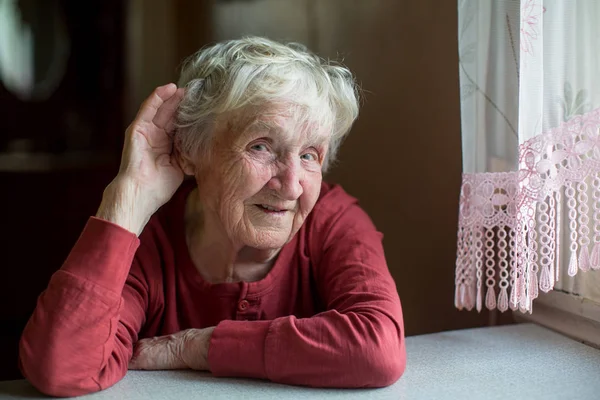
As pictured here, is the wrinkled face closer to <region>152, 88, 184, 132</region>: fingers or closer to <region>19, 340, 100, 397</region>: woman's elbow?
<region>152, 88, 184, 132</region>: fingers

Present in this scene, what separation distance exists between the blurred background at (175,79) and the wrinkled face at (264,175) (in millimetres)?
592

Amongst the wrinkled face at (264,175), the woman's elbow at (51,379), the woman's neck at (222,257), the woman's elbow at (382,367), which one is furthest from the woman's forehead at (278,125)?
the woman's elbow at (51,379)

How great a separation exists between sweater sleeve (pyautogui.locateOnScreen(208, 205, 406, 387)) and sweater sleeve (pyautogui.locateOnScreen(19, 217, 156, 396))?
0.72 feet

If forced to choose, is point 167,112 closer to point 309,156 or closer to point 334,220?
point 309,156

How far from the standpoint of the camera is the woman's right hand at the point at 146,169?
139 centimetres

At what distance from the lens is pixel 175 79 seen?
2.07 m

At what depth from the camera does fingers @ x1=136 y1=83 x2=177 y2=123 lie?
152 cm

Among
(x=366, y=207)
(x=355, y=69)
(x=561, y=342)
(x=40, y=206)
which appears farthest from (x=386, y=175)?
(x=40, y=206)

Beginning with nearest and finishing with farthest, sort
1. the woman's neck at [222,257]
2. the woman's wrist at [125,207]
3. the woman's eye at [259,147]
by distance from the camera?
the woman's wrist at [125,207] < the woman's eye at [259,147] < the woman's neck at [222,257]

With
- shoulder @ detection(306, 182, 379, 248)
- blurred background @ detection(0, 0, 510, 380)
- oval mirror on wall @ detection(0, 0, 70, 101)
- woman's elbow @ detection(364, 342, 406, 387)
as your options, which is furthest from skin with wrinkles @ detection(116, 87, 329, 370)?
oval mirror on wall @ detection(0, 0, 70, 101)

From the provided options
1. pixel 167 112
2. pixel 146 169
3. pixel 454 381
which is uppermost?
pixel 167 112

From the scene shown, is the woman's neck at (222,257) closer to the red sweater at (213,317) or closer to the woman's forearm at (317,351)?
the red sweater at (213,317)

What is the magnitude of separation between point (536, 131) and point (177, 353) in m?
0.88

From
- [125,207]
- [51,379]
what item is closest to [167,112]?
[125,207]
